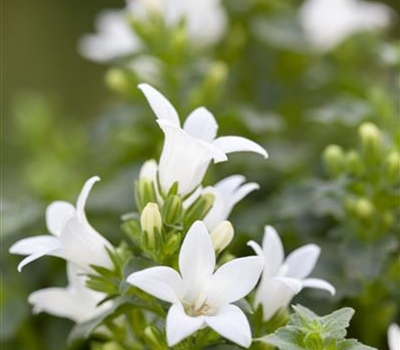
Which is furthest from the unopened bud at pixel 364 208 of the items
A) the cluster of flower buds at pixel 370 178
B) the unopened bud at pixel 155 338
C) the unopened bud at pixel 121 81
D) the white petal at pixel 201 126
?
the unopened bud at pixel 121 81

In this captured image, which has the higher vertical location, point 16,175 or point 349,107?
point 349,107

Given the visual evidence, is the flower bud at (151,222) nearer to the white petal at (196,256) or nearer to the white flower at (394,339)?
the white petal at (196,256)

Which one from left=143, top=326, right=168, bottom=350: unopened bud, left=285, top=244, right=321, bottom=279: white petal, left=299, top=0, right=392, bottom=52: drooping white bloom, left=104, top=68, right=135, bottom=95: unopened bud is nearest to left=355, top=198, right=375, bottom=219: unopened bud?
left=285, top=244, right=321, bottom=279: white petal

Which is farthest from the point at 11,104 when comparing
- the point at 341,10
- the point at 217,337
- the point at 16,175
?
the point at 217,337

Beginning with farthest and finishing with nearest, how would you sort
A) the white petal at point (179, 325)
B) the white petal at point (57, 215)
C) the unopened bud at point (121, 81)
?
the unopened bud at point (121, 81), the white petal at point (57, 215), the white petal at point (179, 325)

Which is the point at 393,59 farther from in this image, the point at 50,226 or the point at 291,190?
the point at 50,226

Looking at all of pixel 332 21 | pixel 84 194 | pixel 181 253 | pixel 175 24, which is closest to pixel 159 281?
pixel 181 253
